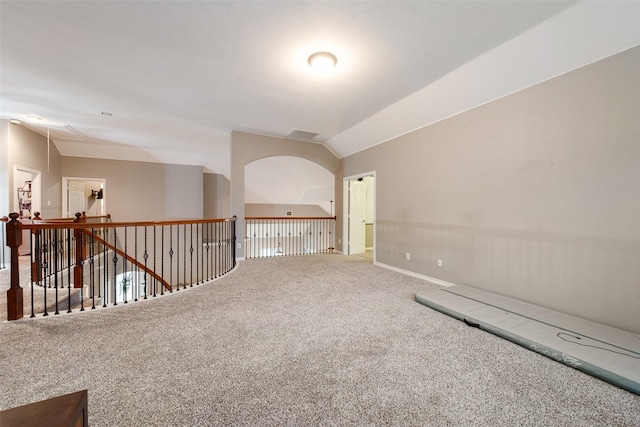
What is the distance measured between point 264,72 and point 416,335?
3468 millimetres

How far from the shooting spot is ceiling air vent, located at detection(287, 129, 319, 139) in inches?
221

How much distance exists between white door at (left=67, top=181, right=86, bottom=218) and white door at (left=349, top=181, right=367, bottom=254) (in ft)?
26.2

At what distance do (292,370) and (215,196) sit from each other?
8.26 m

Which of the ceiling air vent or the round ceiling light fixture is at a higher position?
the ceiling air vent

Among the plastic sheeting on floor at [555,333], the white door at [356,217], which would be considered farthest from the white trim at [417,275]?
the white door at [356,217]

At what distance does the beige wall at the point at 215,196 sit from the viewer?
357 inches

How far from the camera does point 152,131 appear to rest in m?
5.93

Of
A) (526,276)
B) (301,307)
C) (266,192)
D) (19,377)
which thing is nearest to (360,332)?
(301,307)

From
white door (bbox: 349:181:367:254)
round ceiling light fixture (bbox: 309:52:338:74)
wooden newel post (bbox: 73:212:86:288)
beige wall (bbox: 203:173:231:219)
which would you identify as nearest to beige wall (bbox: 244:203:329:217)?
beige wall (bbox: 203:173:231:219)

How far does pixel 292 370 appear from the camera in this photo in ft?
6.31

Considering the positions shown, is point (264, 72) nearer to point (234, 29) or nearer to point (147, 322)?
point (234, 29)

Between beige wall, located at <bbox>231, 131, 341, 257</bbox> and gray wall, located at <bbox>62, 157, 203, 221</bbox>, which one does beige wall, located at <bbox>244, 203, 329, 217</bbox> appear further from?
beige wall, located at <bbox>231, 131, 341, 257</bbox>

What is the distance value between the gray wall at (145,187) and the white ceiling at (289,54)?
9.60 ft

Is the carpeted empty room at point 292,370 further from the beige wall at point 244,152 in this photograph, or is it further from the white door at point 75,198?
the white door at point 75,198
